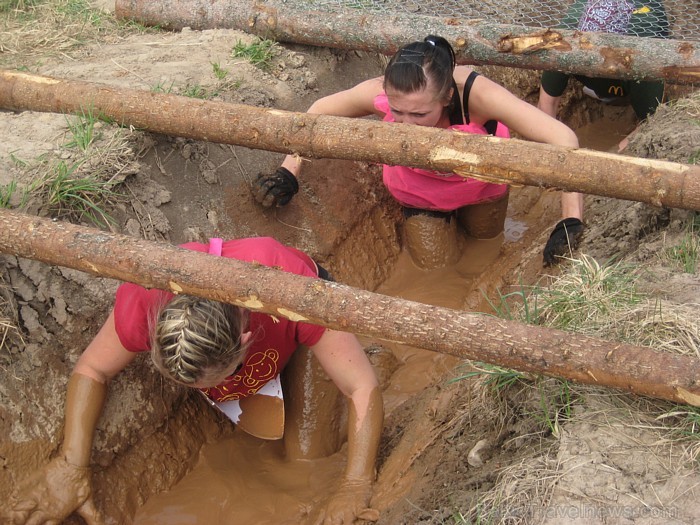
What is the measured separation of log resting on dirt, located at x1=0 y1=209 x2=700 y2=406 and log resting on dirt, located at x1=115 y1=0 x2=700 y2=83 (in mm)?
2408

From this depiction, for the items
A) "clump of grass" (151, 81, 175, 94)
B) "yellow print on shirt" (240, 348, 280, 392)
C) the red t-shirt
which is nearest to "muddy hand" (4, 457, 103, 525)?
the red t-shirt

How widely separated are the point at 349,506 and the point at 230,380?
2.10 ft

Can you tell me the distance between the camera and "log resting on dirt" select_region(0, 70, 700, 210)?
8.91 ft

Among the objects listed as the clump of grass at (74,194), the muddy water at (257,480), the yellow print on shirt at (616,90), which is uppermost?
the clump of grass at (74,194)

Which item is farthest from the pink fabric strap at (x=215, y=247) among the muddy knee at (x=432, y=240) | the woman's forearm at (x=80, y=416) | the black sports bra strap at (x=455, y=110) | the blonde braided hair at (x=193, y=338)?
the muddy knee at (x=432, y=240)

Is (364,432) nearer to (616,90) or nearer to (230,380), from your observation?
(230,380)

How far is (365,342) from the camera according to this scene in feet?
13.4

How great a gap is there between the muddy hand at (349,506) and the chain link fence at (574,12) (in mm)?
2781

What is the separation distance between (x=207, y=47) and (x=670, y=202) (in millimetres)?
2866

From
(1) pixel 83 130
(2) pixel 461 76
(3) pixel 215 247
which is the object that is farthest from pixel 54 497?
(2) pixel 461 76

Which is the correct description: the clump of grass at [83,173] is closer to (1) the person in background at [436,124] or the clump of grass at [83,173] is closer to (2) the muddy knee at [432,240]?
(1) the person in background at [436,124]

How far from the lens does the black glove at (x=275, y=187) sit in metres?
4.02

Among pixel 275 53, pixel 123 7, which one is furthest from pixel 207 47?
pixel 123 7

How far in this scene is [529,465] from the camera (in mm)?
2340
